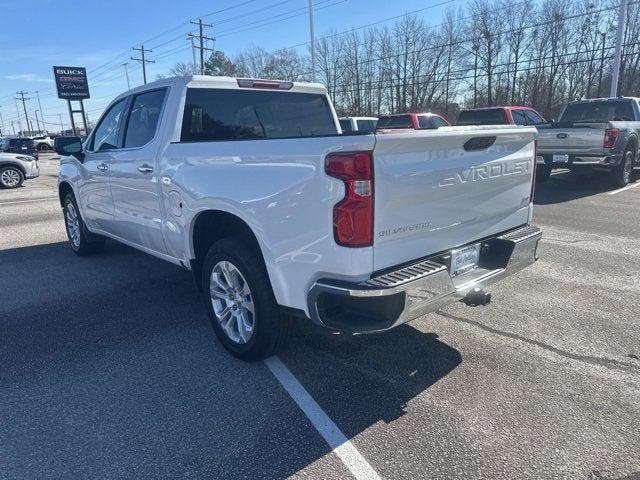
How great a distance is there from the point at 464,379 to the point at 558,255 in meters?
3.62

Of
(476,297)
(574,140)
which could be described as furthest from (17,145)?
(476,297)

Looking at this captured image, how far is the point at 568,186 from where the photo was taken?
11898mm

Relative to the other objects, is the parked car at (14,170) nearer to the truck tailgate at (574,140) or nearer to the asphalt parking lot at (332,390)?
the asphalt parking lot at (332,390)

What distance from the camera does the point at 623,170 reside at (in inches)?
443

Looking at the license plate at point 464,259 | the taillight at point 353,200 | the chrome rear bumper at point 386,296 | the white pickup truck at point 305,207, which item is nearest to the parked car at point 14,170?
the white pickup truck at point 305,207

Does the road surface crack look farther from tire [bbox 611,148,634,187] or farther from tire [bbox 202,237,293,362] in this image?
tire [bbox 611,148,634,187]

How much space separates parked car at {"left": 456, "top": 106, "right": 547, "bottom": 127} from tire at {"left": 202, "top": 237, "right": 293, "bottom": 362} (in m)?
12.5

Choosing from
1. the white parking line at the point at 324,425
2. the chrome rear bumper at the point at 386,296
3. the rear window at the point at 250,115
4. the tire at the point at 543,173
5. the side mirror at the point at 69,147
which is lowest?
the white parking line at the point at 324,425

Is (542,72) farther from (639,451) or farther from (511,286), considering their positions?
(639,451)

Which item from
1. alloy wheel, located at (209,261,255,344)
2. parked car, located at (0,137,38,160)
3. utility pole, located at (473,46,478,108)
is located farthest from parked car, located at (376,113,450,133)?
utility pole, located at (473,46,478,108)

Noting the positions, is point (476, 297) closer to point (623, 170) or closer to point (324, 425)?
point (324, 425)

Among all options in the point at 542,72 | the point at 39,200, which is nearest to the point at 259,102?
the point at 39,200

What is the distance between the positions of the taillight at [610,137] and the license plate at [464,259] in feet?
29.4

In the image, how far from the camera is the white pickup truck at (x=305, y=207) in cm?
251
